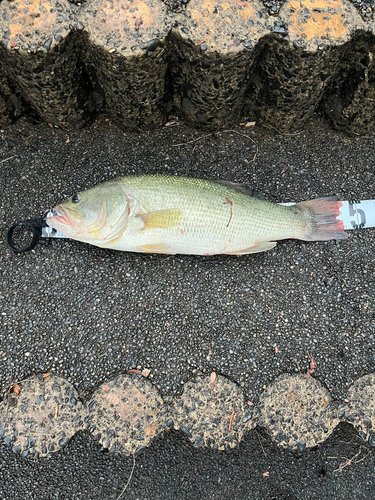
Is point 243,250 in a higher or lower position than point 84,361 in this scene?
higher

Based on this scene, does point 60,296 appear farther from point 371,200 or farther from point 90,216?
point 371,200

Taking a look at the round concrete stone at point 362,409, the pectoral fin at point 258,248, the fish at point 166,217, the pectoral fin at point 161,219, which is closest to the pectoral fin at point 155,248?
the fish at point 166,217

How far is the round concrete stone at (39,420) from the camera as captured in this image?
8.54ft

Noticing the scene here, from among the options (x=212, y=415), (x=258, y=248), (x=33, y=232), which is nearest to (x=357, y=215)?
(x=258, y=248)

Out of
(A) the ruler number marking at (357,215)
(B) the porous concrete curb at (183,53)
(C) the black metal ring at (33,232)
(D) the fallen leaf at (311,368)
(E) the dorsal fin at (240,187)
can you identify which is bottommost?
(D) the fallen leaf at (311,368)

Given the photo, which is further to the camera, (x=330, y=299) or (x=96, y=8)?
(x=330, y=299)

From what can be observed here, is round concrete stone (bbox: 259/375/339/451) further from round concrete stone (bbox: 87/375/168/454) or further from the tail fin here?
the tail fin

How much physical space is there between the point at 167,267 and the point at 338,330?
1388 millimetres

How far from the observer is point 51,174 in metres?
2.94

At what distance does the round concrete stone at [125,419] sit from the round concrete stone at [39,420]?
4.8 inches

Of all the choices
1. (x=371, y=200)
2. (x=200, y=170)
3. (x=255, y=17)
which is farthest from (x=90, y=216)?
(x=371, y=200)

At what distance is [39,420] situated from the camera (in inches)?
102

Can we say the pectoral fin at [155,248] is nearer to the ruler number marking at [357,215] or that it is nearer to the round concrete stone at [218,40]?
the round concrete stone at [218,40]

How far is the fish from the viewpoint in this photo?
2.54 m
